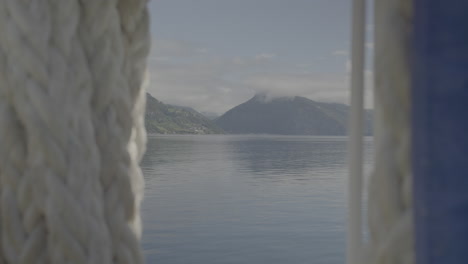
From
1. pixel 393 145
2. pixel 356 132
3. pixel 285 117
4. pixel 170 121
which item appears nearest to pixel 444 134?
pixel 393 145

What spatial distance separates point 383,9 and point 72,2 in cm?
41

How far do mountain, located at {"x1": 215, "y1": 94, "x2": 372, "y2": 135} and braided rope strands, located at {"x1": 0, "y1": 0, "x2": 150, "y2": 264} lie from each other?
454ft

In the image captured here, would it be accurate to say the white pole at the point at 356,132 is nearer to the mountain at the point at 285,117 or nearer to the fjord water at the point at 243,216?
the fjord water at the point at 243,216

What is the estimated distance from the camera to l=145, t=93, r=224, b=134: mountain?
4469 inches

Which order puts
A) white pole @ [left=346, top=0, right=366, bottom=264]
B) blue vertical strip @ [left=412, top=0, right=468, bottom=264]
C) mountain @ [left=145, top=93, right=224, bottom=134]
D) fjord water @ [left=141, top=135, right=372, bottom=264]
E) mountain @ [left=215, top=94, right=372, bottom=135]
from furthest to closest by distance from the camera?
mountain @ [left=215, top=94, right=372, bottom=135] → mountain @ [left=145, top=93, right=224, bottom=134] → fjord water @ [left=141, top=135, right=372, bottom=264] → white pole @ [left=346, top=0, right=366, bottom=264] → blue vertical strip @ [left=412, top=0, right=468, bottom=264]

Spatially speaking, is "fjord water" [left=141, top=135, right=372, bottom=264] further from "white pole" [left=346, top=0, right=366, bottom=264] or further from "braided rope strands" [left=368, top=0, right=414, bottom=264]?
"braided rope strands" [left=368, top=0, right=414, bottom=264]

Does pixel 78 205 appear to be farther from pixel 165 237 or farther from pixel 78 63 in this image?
pixel 165 237

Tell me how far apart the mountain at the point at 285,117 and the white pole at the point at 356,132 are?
138 m

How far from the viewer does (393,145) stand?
0.49 m

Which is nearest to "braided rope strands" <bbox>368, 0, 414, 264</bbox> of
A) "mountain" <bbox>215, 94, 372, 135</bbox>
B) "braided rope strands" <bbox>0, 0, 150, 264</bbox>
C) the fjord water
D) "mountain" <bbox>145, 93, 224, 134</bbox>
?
"braided rope strands" <bbox>0, 0, 150, 264</bbox>

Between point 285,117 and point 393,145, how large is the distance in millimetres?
150762

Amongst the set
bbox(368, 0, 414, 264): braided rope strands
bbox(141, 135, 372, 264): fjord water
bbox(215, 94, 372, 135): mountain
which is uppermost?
bbox(215, 94, 372, 135): mountain

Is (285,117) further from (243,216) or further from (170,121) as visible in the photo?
(243,216)

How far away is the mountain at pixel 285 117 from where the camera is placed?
142 meters
